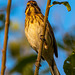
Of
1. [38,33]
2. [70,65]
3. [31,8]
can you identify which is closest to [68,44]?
[70,65]

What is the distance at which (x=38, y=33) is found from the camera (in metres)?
3.66

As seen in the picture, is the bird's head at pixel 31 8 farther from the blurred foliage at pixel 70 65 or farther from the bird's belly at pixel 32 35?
the blurred foliage at pixel 70 65

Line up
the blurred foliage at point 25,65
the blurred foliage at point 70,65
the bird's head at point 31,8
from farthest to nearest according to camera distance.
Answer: the bird's head at point 31,8 → the blurred foliage at point 25,65 → the blurred foliage at point 70,65

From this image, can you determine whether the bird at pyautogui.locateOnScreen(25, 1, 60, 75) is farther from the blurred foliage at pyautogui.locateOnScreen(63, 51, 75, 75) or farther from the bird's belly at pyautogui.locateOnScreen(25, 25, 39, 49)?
the blurred foliage at pyautogui.locateOnScreen(63, 51, 75, 75)

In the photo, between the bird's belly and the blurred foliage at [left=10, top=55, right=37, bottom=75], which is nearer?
the blurred foliage at [left=10, top=55, right=37, bottom=75]

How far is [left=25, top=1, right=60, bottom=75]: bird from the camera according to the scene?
3.67m

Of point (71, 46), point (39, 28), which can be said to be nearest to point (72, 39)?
point (71, 46)

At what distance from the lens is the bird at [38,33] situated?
367cm

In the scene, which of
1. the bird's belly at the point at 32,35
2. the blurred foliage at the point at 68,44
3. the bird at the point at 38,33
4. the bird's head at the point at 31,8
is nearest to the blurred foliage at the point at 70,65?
the blurred foliage at the point at 68,44

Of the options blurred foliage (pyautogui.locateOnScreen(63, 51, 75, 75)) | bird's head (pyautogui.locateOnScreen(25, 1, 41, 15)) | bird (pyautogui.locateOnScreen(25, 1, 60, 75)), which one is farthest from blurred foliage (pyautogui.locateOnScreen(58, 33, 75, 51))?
bird's head (pyautogui.locateOnScreen(25, 1, 41, 15))

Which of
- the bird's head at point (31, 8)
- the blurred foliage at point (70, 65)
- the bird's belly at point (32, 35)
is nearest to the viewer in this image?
the blurred foliage at point (70, 65)

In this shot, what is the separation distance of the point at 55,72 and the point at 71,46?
1.72m

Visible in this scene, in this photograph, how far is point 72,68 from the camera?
76.9 inches

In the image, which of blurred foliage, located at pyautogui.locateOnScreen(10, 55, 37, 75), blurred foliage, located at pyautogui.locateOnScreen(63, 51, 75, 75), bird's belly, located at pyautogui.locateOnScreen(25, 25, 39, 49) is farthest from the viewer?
bird's belly, located at pyautogui.locateOnScreen(25, 25, 39, 49)
